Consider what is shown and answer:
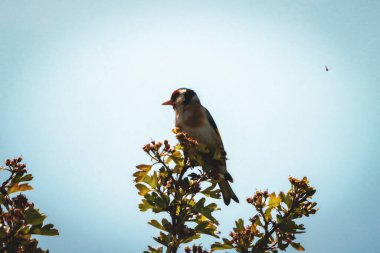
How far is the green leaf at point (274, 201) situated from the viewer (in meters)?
4.07

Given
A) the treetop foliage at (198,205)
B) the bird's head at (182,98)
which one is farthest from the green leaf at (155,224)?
the bird's head at (182,98)

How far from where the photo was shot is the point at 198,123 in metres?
5.73

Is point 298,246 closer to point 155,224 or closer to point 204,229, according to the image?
point 204,229

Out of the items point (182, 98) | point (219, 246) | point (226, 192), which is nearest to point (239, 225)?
point (219, 246)

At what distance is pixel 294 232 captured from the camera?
152 inches

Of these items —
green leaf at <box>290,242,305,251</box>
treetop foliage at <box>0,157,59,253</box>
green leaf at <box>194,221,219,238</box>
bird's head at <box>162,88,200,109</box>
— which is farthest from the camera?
bird's head at <box>162,88,200,109</box>

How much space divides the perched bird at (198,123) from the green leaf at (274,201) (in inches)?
41.5

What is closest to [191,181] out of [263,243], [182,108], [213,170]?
[213,170]

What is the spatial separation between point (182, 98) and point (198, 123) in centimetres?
77

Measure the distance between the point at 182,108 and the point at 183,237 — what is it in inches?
108

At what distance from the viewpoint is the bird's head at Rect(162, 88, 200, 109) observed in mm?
6262

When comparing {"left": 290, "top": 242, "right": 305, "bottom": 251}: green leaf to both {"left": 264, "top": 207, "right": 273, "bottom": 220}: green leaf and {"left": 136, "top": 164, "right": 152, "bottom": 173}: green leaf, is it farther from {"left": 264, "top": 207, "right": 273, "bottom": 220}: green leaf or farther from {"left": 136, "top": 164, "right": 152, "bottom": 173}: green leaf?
{"left": 136, "top": 164, "right": 152, "bottom": 173}: green leaf

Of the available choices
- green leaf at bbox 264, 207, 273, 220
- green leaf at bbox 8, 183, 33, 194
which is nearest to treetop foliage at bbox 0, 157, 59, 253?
green leaf at bbox 8, 183, 33, 194

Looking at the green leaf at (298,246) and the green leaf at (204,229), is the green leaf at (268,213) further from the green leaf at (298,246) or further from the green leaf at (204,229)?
the green leaf at (204,229)
